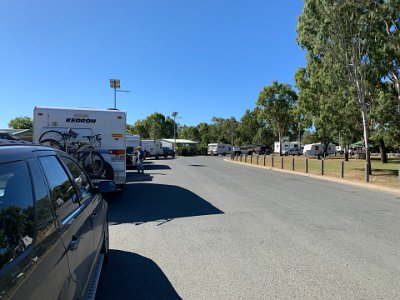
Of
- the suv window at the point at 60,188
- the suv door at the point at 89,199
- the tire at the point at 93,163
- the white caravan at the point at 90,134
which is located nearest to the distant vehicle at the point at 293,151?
the white caravan at the point at 90,134

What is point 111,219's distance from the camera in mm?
9008

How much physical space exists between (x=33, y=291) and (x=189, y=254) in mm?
4127

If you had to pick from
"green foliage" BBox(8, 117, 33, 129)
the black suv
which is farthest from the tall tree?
"green foliage" BBox(8, 117, 33, 129)

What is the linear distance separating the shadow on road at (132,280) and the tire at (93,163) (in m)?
7.01

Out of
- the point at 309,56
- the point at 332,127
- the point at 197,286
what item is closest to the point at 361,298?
the point at 197,286

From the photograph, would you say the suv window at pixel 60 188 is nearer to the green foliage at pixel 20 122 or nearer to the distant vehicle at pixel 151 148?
the distant vehicle at pixel 151 148

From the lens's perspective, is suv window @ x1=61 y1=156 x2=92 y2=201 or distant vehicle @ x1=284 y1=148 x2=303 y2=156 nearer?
suv window @ x1=61 y1=156 x2=92 y2=201

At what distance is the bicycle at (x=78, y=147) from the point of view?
1269 centimetres

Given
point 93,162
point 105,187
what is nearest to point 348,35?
point 93,162

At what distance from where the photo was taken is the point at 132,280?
4965 mm

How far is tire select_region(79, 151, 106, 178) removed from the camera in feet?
41.6

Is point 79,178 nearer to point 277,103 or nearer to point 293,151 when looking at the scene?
point 277,103

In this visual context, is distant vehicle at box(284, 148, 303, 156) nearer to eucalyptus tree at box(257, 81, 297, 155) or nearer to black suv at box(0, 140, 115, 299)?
eucalyptus tree at box(257, 81, 297, 155)

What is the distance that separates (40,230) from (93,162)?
10.6 m
